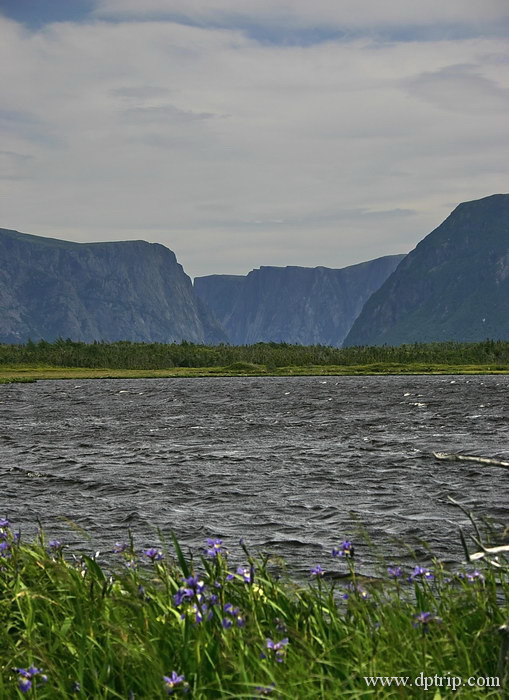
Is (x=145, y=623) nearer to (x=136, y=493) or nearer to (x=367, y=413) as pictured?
(x=136, y=493)

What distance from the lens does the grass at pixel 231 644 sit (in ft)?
24.4

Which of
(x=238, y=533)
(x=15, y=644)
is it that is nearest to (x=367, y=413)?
(x=238, y=533)

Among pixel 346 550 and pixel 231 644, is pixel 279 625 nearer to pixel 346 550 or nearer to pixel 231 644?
pixel 231 644

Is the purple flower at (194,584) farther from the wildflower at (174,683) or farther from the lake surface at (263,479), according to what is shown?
the lake surface at (263,479)

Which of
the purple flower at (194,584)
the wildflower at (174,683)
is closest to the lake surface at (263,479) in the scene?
the purple flower at (194,584)

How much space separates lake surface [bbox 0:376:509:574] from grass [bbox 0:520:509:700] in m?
2.52

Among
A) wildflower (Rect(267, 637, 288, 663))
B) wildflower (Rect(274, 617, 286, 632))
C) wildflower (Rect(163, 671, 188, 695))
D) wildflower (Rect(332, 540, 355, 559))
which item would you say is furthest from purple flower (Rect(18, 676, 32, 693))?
wildflower (Rect(332, 540, 355, 559))

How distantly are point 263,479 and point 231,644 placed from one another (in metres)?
28.7

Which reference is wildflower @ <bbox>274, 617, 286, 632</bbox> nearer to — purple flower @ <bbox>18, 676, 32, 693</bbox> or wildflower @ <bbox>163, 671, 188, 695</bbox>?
wildflower @ <bbox>163, 671, 188, 695</bbox>

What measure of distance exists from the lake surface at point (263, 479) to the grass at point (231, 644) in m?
2.52

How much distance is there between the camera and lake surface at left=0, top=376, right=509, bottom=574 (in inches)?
966

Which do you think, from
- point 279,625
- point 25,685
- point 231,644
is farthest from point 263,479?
point 25,685

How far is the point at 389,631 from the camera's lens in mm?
8531

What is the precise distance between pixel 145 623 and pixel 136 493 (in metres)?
24.4
